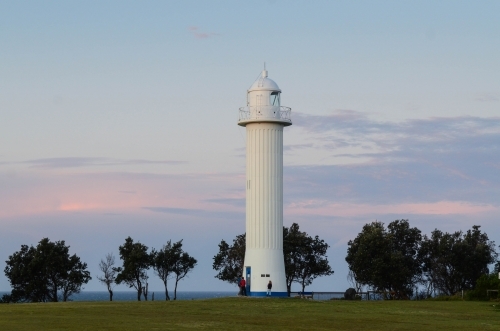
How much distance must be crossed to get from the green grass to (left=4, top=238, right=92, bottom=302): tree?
2442 centimetres

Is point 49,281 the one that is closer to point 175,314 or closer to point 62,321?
point 175,314

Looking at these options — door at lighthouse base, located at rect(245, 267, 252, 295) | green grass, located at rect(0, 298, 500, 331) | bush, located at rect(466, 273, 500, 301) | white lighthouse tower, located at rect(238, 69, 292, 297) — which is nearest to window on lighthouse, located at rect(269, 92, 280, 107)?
white lighthouse tower, located at rect(238, 69, 292, 297)

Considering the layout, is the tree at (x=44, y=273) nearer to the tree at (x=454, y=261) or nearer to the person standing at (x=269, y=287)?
the person standing at (x=269, y=287)

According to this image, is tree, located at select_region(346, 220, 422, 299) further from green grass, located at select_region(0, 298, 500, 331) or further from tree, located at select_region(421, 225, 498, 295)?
green grass, located at select_region(0, 298, 500, 331)

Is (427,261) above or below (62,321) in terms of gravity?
above

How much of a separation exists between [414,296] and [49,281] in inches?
1275

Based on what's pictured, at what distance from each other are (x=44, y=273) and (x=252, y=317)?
36721 millimetres

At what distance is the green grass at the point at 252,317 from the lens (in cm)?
3266

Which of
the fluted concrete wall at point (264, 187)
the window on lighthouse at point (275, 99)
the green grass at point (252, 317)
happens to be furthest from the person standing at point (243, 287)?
the window on lighthouse at point (275, 99)

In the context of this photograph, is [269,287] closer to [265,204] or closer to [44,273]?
[265,204]

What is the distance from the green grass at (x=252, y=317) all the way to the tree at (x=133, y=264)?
75.3 ft

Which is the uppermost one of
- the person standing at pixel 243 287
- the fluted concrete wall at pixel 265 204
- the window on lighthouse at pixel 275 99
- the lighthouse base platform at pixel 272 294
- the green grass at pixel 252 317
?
the window on lighthouse at pixel 275 99

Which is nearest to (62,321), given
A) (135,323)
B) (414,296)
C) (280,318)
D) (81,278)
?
(135,323)

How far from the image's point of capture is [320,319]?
37.6 m
